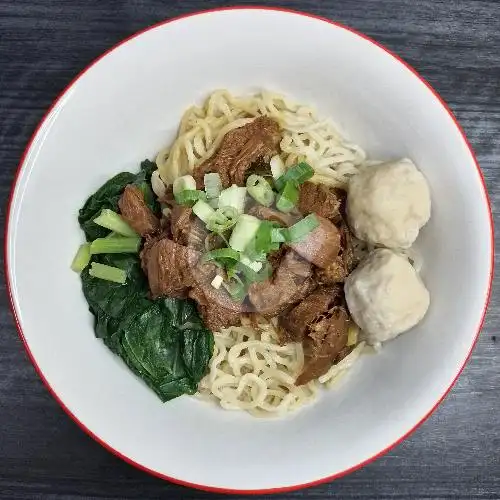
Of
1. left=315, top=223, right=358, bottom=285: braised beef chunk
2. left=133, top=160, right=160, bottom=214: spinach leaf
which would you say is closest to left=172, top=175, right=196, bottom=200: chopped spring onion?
left=133, top=160, right=160, bottom=214: spinach leaf

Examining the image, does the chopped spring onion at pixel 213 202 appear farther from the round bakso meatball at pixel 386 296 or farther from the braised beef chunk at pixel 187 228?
the round bakso meatball at pixel 386 296

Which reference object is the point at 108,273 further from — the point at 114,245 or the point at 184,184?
the point at 184,184

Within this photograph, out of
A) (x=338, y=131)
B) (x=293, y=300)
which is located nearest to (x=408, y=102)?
(x=338, y=131)

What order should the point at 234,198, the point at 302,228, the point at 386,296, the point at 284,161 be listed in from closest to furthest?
the point at 386,296, the point at 302,228, the point at 234,198, the point at 284,161

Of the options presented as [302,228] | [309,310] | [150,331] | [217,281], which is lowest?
[150,331]

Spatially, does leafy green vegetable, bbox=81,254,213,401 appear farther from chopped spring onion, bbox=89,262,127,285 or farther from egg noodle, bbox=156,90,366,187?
egg noodle, bbox=156,90,366,187

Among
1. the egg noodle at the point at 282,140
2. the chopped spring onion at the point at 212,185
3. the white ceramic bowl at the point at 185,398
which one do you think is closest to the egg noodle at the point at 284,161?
the egg noodle at the point at 282,140

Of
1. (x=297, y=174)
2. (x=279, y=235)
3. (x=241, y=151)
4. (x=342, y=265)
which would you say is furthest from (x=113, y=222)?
(x=342, y=265)
